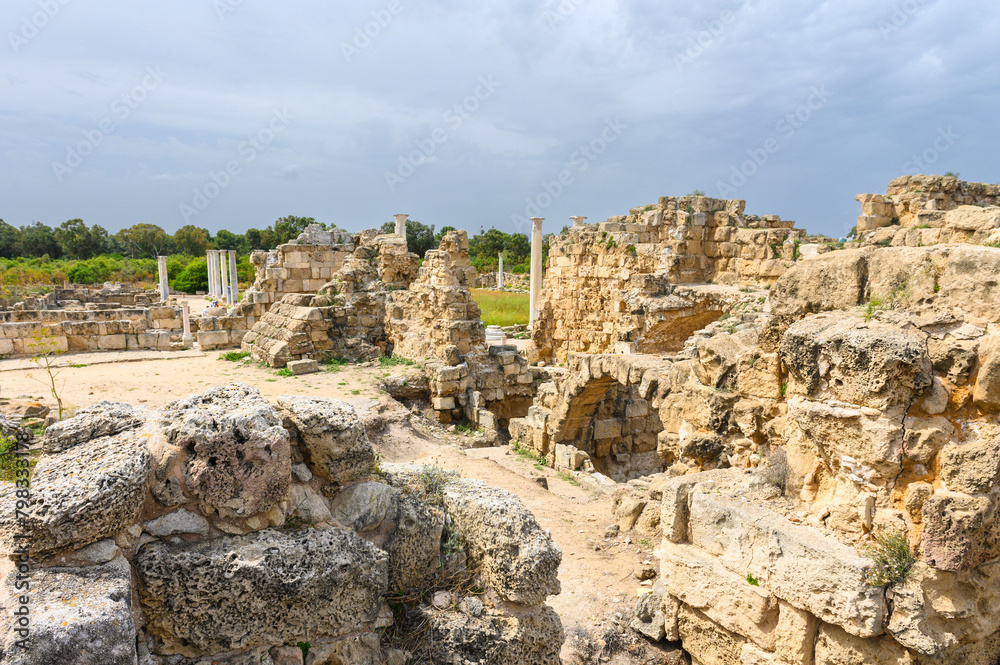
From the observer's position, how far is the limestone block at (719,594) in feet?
11.9

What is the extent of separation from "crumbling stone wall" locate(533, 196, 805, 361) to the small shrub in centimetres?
927

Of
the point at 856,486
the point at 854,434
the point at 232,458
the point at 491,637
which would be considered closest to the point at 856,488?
the point at 856,486

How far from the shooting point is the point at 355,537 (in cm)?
241

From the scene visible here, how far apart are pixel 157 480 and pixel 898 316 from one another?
13.2 feet

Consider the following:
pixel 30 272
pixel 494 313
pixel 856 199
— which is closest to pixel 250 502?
pixel 856 199

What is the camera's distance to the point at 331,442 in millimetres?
2553

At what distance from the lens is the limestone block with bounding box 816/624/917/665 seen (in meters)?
3.15

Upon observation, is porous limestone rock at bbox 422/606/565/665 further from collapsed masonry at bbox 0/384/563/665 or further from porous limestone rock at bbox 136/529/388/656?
porous limestone rock at bbox 136/529/388/656

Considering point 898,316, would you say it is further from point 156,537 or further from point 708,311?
point 708,311

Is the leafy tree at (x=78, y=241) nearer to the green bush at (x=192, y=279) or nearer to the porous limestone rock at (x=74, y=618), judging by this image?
the green bush at (x=192, y=279)

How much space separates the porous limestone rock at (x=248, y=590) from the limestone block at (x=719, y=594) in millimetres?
2577

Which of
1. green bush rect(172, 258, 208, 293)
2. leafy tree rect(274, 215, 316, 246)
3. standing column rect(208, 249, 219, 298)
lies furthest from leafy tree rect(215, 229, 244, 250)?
standing column rect(208, 249, 219, 298)

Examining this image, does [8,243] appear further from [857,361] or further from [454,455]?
[857,361]

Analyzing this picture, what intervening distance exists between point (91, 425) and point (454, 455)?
638 centimetres
